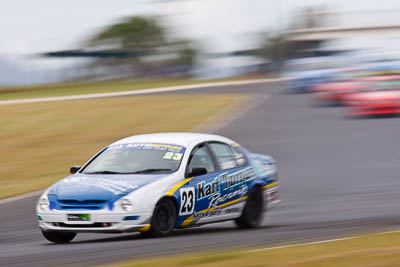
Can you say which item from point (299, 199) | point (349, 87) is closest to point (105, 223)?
point (299, 199)

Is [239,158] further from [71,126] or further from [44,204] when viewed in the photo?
[71,126]

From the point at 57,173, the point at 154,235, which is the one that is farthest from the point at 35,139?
the point at 154,235

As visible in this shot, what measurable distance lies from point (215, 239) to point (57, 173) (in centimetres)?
988

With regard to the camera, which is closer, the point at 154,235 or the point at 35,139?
the point at 154,235

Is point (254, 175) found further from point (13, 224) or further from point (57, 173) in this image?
point (57, 173)

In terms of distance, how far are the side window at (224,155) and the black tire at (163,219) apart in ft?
4.15

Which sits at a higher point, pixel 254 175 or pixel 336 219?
pixel 254 175

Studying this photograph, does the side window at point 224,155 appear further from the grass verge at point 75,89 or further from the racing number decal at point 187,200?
the grass verge at point 75,89

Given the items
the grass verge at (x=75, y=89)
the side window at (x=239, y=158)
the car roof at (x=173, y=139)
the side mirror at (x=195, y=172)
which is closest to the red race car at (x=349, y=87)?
the side window at (x=239, y=158)

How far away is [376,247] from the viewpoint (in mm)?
7520

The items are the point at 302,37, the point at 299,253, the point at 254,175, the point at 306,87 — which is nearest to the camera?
the point at 299,253

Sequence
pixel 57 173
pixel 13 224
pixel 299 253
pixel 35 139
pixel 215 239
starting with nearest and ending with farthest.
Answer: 1. pixel 299 253
2. pixel 215 239
3. pixel 13 224
4. pixel 57 173
5. pixel 35 139

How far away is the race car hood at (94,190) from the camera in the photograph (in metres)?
9.59

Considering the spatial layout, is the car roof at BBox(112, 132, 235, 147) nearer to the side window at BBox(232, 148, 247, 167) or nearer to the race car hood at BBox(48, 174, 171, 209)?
the side window at BBox(232, 148, 247, 167)
